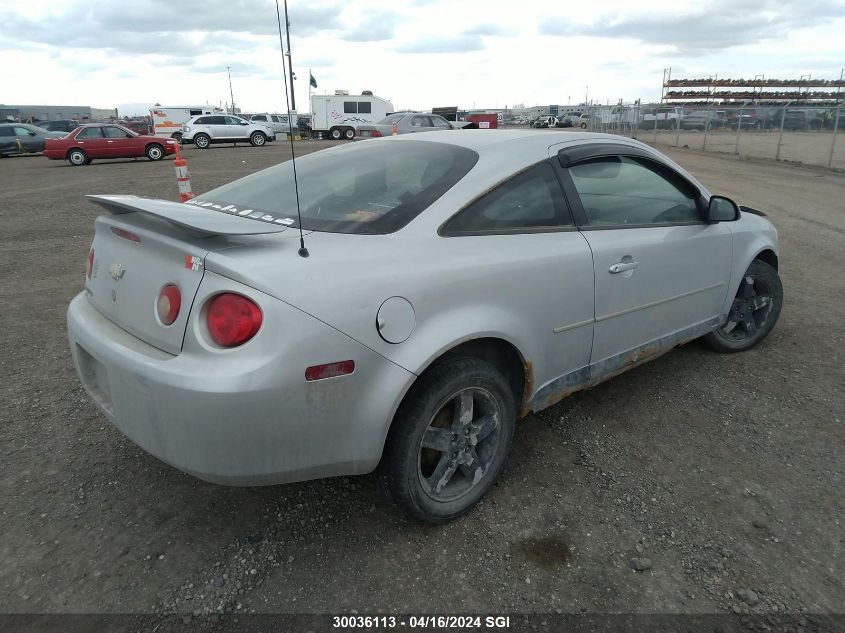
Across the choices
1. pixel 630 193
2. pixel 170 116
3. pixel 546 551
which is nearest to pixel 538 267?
pixel 630 193

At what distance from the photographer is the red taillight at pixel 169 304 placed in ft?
6.36

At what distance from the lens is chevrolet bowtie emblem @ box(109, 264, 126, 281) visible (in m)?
2.22

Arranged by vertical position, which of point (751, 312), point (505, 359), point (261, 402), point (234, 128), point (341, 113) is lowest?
point (751, 312)

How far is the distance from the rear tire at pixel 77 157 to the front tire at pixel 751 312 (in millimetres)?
21927

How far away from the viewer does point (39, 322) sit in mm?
4613

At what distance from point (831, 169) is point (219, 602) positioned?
1975 centimetres

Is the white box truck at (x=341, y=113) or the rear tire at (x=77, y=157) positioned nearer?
the rear tire at (x=77, y=157)

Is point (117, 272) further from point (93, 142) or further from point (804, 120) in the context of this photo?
point (804, 120)

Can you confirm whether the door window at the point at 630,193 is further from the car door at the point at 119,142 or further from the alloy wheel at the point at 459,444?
the car door at the point at 119,142

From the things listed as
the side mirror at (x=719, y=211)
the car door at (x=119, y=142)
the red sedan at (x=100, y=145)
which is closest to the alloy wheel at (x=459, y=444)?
the side mirror at (x=719, y=211)

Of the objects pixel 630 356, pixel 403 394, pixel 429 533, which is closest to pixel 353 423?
pixel 403 394

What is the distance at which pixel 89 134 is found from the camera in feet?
65.2

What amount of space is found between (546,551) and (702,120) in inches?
1121

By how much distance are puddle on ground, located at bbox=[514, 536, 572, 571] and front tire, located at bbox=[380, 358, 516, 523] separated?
28 cm
